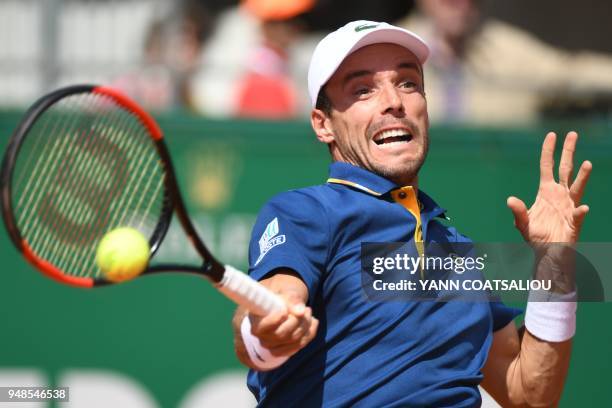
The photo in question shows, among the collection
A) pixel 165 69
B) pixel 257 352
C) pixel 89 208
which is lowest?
pixel 257 352

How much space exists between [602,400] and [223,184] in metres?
2.45

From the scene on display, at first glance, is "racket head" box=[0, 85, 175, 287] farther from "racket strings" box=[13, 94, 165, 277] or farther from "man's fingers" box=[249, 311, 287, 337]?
"man's fingers" box=[249, 311, 287, 337]

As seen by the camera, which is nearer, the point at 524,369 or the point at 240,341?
the point at 240,341

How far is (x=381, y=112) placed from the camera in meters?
3.40

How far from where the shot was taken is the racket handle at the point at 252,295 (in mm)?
2859

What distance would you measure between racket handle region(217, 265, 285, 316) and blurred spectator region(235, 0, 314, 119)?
3815mm

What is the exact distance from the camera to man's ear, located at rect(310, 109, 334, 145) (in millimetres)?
3555

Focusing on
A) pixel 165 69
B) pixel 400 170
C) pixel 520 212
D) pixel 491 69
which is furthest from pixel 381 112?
pixel 491 69

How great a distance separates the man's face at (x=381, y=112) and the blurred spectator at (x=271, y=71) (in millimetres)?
3220

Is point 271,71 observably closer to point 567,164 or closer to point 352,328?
point 567,164

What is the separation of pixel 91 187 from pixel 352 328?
945mm

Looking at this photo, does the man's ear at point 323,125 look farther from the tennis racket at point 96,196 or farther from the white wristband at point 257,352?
the white wristband at point 257,352

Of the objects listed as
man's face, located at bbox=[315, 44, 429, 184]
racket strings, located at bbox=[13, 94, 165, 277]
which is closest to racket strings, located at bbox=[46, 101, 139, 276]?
racket strings, located at bbox=[13, 94, 165, 277]

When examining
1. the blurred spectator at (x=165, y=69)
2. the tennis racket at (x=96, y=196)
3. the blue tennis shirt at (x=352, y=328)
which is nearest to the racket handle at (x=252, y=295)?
the tennis racket at (x=96, y=196)
